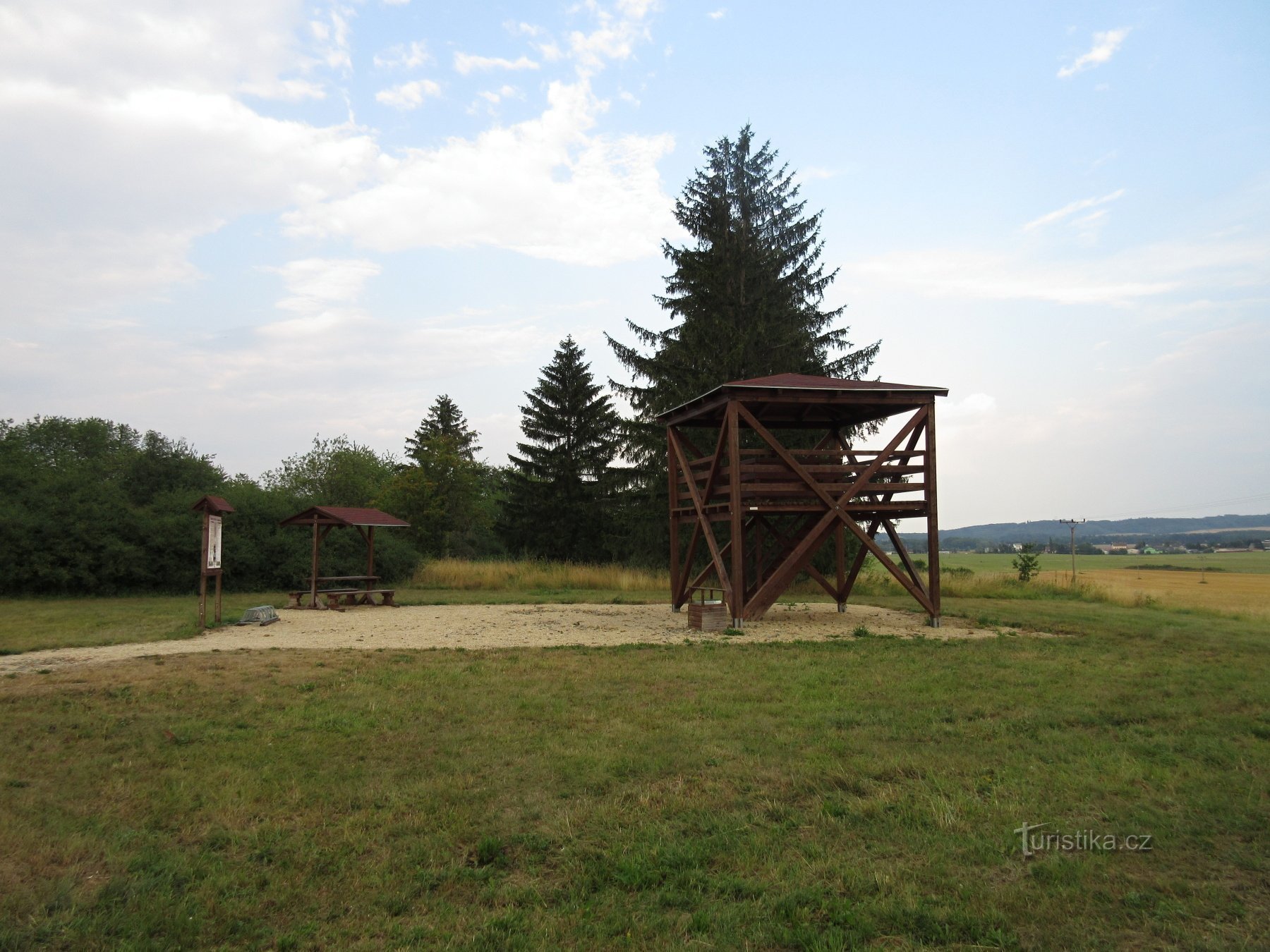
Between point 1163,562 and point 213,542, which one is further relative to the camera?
point 1163,562

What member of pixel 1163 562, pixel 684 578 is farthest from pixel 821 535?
pixel 1163 562

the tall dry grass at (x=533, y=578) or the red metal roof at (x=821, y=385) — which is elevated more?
the red metal roof at (x=821, y=385)

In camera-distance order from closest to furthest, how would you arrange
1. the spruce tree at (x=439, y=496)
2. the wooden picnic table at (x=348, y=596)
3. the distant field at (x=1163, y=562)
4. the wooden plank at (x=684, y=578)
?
the wooden plank at (x=684, y=578) → the wooden picnic table at (x=348, y=596) → the spruce tree at (x=439, y=496) → the distant field at (x=1163, y=562)

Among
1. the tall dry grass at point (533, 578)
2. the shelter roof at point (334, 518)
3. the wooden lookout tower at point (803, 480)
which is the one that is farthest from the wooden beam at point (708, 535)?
the tall dry grass at point (533, 578)

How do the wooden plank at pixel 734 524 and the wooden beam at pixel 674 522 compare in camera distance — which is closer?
the wooden plank at pixel 734 524

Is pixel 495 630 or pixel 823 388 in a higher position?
pixel 823 388

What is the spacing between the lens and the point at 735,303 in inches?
1196

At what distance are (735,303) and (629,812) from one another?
27145 mm

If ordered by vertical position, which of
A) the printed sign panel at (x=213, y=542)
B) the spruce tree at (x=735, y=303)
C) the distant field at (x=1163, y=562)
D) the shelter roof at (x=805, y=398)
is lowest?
the distant field at (x=1163, y=562)

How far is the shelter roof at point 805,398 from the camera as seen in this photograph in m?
13.6

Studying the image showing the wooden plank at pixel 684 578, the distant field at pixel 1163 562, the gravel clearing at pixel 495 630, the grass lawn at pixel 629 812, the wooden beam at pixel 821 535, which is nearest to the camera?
the grass lawn at pixel 629 812

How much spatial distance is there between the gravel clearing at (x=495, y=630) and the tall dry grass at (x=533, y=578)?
6.33 meters

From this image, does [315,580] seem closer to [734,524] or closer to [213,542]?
[213,542]

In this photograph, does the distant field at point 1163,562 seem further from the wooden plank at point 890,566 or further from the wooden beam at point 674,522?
the wooden plank at point 890,566
